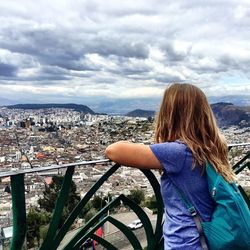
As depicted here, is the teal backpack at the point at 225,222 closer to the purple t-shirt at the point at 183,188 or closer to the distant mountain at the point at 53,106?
the purple t-shirt at the point at 183,188

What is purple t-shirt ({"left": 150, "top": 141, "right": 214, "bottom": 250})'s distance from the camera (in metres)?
1.64

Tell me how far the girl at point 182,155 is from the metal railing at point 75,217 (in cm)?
22

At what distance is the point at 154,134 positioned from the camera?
5.94 feet

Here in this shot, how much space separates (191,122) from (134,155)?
271mm

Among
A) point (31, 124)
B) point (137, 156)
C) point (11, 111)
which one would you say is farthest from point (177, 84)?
point (11, 111)

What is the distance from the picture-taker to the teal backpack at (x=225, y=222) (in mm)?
1551

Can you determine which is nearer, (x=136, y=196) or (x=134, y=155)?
(x=134, y=155)

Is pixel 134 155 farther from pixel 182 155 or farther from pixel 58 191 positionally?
pixel 58 191

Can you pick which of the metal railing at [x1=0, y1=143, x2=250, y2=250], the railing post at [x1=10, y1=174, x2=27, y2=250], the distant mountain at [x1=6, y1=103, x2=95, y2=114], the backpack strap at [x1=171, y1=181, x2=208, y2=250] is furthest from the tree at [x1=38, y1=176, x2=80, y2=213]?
the distant mountain at [x1=6, y1=103, x2=95, y2=114]

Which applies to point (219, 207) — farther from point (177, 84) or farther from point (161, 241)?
point (161, 241)

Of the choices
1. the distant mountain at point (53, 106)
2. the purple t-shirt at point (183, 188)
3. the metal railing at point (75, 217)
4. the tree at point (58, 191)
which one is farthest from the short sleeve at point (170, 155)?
the distant mountain at point (53, 106)

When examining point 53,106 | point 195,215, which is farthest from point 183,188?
point 53,106

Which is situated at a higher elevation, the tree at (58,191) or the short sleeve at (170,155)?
the short sleeve at (170,155)

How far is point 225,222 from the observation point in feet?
5.15
